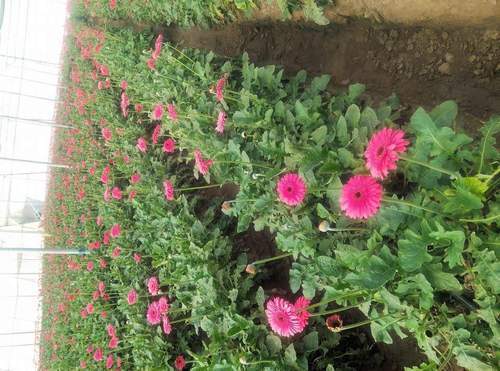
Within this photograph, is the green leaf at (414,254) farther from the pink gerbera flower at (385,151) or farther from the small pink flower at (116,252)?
the small pink flower at (116,252)

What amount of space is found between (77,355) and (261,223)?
3.34m

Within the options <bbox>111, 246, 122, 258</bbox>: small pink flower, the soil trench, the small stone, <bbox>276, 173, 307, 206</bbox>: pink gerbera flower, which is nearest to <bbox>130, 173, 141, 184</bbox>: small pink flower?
<bbox>111, 246, 122, 258</bbox>: small pink flower

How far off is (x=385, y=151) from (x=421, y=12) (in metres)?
1.08

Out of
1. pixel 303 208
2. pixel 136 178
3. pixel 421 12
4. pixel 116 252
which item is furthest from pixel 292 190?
pixel 116 252

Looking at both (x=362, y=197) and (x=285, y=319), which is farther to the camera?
(x=285, y=319)

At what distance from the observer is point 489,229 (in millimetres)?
1191

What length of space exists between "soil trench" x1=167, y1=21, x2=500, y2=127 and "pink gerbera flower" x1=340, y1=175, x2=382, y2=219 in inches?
32.4

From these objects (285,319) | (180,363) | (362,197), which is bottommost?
(180,363)

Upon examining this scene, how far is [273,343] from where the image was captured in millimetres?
1912

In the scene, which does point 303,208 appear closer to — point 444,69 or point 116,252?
point 444,69

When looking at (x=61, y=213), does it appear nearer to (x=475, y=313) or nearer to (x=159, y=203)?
(x=159, y=203)

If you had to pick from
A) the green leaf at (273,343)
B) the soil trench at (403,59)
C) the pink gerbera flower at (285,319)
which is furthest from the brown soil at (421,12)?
the green leaf at (273,343)

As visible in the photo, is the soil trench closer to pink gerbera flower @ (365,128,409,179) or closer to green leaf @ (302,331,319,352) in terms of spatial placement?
pink gerbera flower @ (365,128,409,179)

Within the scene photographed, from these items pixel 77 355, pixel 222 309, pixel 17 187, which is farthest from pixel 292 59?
pixel 17 187
